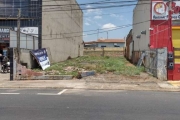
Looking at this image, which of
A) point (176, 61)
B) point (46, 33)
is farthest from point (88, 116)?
point (46, 33)

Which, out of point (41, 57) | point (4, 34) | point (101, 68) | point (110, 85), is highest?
point (4, 34)

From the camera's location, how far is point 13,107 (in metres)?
7.74

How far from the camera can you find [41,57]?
72.6ft

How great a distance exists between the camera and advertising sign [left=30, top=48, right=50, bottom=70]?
21.6 m

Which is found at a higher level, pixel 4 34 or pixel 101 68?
pixel 4 34

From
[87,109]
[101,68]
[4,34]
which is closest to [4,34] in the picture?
[4,34]

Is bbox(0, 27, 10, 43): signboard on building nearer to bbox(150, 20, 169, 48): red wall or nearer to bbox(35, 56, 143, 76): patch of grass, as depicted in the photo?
bbox(35, 56, 143, 76): patch of grass

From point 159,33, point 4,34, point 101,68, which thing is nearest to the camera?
point 101,68

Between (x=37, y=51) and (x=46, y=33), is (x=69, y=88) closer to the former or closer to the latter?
(x=37, y=51)

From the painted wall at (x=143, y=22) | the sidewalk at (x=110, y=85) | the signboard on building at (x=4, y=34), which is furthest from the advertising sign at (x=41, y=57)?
the painted wall at (x=143, y=22)

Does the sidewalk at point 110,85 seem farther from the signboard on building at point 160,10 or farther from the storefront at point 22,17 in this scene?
the storefront at point 22,17

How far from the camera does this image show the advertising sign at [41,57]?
70.8 ft

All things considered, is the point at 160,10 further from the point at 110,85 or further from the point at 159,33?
the point at 110,85

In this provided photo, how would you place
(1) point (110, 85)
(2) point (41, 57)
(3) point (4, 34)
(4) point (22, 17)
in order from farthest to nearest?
(3) point (4, 34)
(4) point (22, 17)
(2) point (41, 57)
(1) point (110, 85)
